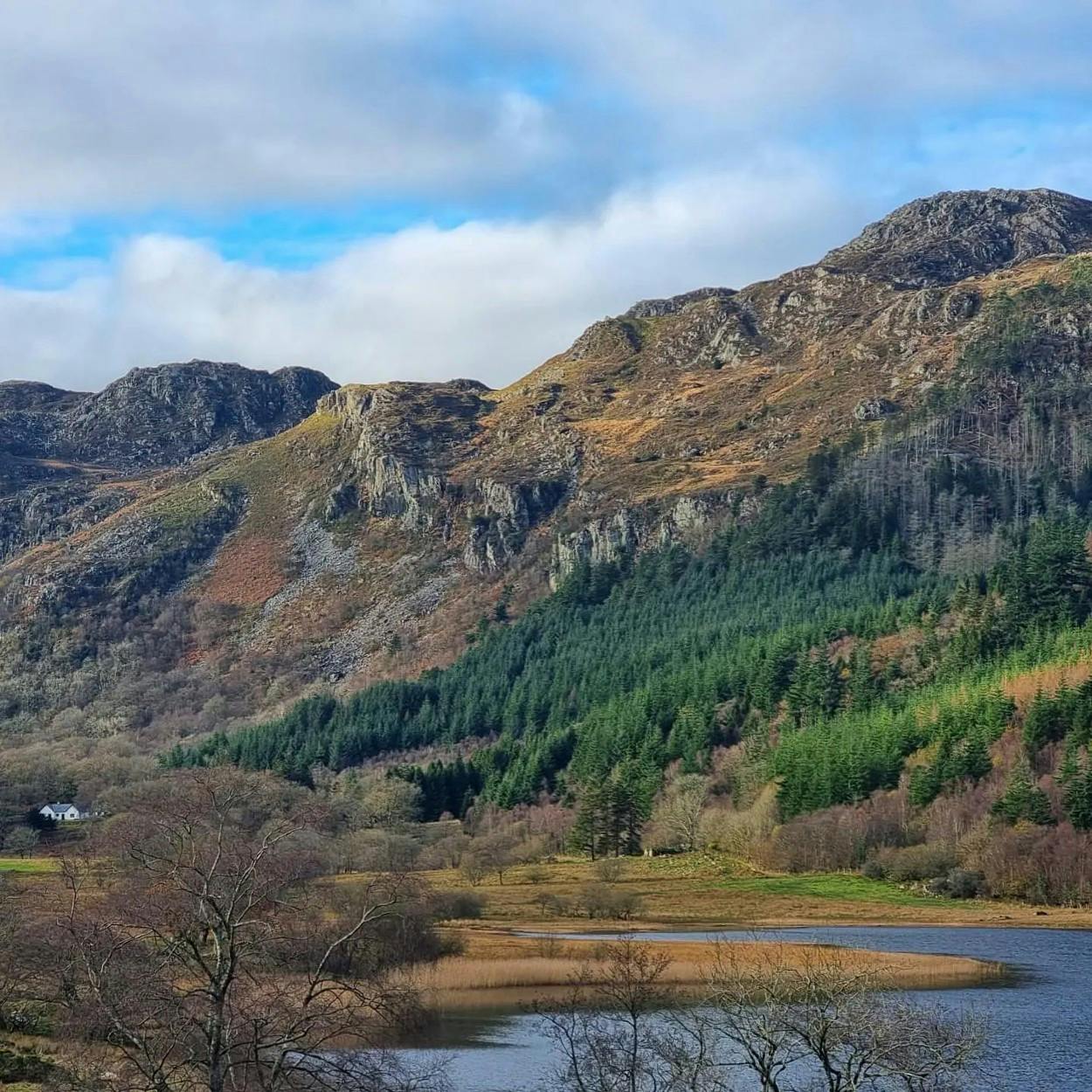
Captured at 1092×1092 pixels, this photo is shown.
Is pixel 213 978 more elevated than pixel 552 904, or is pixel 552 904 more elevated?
pixel 213 978

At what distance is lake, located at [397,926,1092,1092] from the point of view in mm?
64875

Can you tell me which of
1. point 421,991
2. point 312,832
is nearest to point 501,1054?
point 421,991

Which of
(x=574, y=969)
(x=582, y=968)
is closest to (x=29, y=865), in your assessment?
(x=582, y=968)

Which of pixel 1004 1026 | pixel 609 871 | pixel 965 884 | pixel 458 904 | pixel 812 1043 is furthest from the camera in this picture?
pixel 609 871

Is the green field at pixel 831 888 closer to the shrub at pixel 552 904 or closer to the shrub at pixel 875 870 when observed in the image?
the shrub at pixel 875 870

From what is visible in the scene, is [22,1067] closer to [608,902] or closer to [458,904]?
[458,904]

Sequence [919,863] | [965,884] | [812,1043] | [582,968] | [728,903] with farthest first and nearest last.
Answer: [919,863] < [965,884] < [728,903] < [582,968] < [812,1043]

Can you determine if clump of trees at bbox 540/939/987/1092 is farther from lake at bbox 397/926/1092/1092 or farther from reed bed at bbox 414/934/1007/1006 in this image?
reed bed at bbox 414/934/1007/1006

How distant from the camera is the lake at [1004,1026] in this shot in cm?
6488

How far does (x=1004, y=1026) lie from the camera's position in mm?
75062

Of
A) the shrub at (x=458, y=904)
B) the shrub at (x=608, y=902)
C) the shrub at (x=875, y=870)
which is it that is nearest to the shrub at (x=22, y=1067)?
the shrub at (x=458, y=904)

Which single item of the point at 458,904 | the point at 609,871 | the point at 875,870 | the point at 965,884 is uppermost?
the point at 458,904

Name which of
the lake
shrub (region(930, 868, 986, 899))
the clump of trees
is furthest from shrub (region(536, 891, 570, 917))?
the clump of trees

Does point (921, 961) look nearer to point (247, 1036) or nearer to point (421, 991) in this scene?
point (421, 991)
